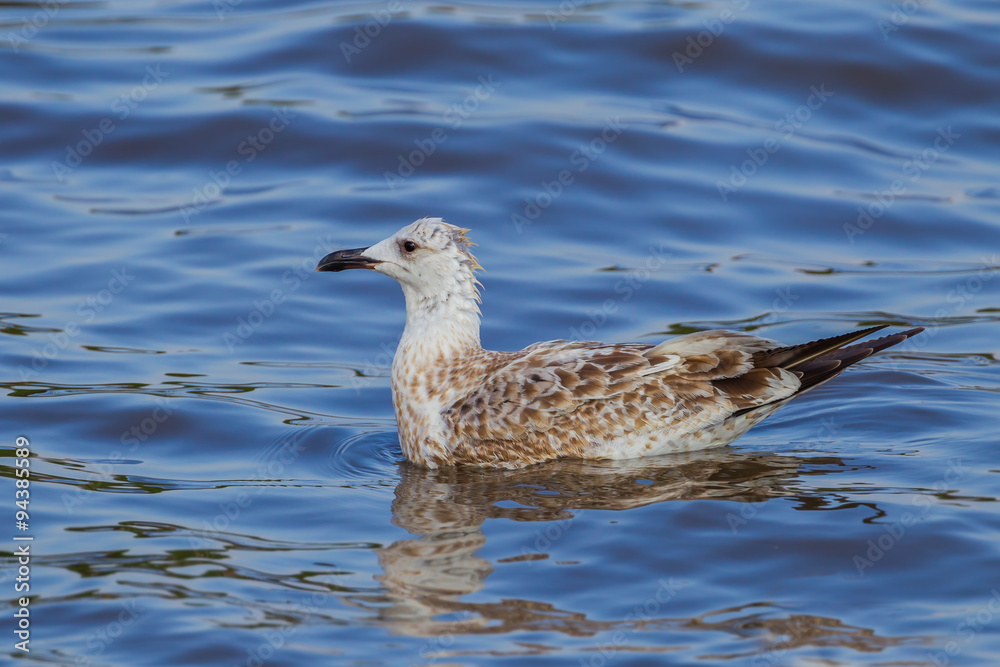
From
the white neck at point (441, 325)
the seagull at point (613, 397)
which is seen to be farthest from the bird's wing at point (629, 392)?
the white neck at point (441, 325)

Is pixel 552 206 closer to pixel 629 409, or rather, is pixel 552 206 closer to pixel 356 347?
pixel 356 347

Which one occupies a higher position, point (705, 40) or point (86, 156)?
point (705, 40)

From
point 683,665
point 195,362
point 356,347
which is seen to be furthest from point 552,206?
point 683,665

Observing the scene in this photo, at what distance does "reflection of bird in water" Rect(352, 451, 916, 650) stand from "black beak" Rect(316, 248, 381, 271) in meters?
1.28

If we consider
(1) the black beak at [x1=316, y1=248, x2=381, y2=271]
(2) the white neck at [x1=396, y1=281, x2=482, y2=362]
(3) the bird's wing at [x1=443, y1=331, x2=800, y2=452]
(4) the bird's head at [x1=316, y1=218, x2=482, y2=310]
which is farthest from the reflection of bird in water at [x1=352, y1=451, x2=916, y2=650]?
(1) the black beak at [x1=316, y1=248, x2=381, y2=271]

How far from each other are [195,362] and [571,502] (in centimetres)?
345

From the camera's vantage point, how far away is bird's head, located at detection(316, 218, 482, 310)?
814cm

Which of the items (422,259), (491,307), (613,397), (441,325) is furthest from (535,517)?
(491,307)

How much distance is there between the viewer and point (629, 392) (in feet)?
25.5

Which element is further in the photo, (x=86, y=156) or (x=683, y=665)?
(x=86, y=156)

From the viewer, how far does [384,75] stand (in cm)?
1448

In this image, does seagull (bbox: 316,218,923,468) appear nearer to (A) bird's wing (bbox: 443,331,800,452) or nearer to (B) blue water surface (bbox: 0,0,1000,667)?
(A) bird's wing (bbox: 443,331,800,452)

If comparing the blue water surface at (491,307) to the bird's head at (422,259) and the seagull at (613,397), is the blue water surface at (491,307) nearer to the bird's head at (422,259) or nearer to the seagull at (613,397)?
the seagull at (613,397)

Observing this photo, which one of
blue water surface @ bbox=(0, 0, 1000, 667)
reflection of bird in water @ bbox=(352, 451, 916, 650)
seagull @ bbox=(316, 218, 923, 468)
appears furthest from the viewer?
seagull @ bbox=(316, 218, 923, 468)
